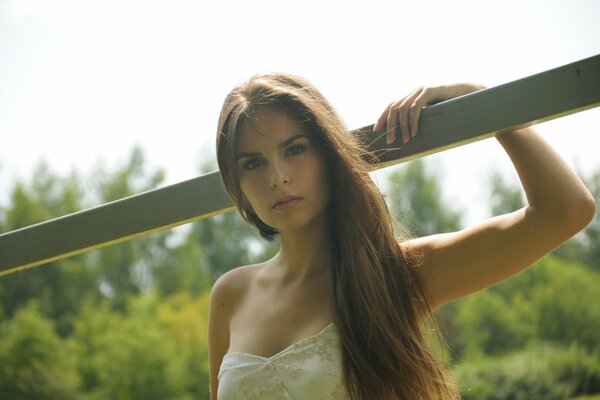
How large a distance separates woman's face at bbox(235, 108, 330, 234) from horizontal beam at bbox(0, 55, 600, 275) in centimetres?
19

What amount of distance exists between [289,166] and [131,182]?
39.2 metres

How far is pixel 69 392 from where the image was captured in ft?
98.1

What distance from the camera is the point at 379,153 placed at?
1531 millimetres

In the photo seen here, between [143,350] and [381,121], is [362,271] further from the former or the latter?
[143,350]

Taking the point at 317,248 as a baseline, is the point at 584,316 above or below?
below

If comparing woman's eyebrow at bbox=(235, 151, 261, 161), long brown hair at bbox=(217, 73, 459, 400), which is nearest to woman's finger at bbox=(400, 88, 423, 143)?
long brown hair at bbox=(217, 73, 459, 400)

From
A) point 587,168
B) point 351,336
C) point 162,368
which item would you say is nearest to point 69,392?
point 162,368

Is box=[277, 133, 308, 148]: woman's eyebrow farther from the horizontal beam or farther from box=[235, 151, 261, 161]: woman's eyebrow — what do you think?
the horizontal beam

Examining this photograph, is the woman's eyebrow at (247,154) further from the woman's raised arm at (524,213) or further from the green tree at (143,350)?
the green tree at (143,350)

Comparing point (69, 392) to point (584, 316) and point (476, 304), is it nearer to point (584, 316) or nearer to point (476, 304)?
point (476, 304)

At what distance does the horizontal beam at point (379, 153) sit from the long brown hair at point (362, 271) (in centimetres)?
10

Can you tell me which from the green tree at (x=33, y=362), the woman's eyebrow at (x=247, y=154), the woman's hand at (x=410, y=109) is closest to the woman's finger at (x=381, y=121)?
the woman's hand at (x=410, y=109)

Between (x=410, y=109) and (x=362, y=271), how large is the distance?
0.47 meters

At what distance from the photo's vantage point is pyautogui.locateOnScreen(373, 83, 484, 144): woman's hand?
1392mm
